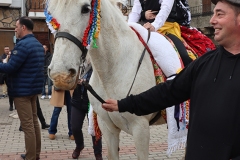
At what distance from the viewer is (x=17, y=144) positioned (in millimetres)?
6746

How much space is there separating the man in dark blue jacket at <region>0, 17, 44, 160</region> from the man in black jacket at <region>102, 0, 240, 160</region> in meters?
3.40

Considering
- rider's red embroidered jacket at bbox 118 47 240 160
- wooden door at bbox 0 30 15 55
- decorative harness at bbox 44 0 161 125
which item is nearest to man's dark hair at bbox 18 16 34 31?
decorative harness at bbox 44 0 161 125

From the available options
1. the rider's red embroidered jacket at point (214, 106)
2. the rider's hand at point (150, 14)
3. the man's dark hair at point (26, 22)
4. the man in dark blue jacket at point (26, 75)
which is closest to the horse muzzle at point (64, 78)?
the rider's red embroidered jacket at point (214, 106)

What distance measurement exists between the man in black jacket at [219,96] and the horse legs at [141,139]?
126cm

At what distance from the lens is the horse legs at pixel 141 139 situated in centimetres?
333

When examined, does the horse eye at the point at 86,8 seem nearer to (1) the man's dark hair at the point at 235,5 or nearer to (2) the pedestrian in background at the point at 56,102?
(1) the man's dark hair at the point at 235,5

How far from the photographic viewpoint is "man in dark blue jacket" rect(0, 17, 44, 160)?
194 inches

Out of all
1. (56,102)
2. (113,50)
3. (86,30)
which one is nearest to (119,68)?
(113,50)

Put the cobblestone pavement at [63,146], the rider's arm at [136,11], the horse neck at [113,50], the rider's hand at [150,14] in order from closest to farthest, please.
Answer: the horse neck at [113,50]
the rider's hand at [150,14]
the rider's arm at [136,11]
the cobblestone pavement at [63,146]

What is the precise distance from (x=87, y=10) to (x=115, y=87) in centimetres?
85

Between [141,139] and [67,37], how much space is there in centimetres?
131

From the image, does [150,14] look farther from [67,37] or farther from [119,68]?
[67,37]

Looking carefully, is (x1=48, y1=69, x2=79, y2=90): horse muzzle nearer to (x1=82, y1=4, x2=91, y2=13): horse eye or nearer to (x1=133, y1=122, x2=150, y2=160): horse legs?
(x1=82, y1=4, x2=91, y2=13): horse eye

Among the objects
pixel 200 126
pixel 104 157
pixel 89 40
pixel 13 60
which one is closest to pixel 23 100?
pixel 13 60
